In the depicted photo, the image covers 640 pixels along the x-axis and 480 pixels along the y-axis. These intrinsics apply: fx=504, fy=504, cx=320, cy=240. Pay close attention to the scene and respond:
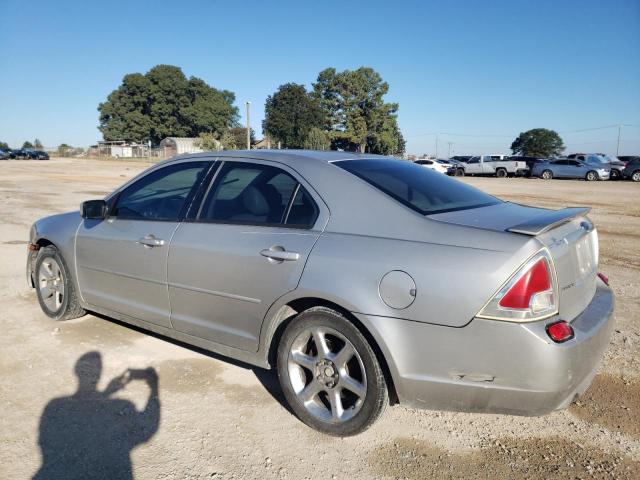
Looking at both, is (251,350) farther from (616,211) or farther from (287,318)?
(616,211)

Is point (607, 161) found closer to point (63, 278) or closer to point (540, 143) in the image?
point (63, 278)

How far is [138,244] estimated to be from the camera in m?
3.68

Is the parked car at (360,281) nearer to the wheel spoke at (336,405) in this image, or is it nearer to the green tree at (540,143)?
the wheel spoke at (336,405)

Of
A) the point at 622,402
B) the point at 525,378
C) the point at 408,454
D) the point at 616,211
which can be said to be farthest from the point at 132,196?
the point at 616,211

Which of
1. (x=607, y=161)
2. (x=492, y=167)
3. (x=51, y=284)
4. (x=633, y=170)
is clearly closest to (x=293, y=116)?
(x=492, y=167)

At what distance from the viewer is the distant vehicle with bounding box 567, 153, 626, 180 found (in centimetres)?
3231

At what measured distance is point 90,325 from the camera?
14.9 ft

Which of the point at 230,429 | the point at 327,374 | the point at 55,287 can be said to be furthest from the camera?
the point at 55,287

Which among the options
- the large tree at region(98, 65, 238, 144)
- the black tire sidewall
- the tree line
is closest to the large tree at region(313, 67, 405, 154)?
the tree line

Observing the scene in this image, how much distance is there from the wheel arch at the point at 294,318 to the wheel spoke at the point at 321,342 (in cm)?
15

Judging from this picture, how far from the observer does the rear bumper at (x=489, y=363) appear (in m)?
2.29

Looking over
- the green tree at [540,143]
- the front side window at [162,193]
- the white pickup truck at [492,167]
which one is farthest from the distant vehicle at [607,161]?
the green tree at [540,143]

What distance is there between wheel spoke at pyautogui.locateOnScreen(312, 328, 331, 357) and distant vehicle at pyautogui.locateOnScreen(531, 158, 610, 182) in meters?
34.7

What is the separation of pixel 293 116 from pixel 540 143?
51088mm
